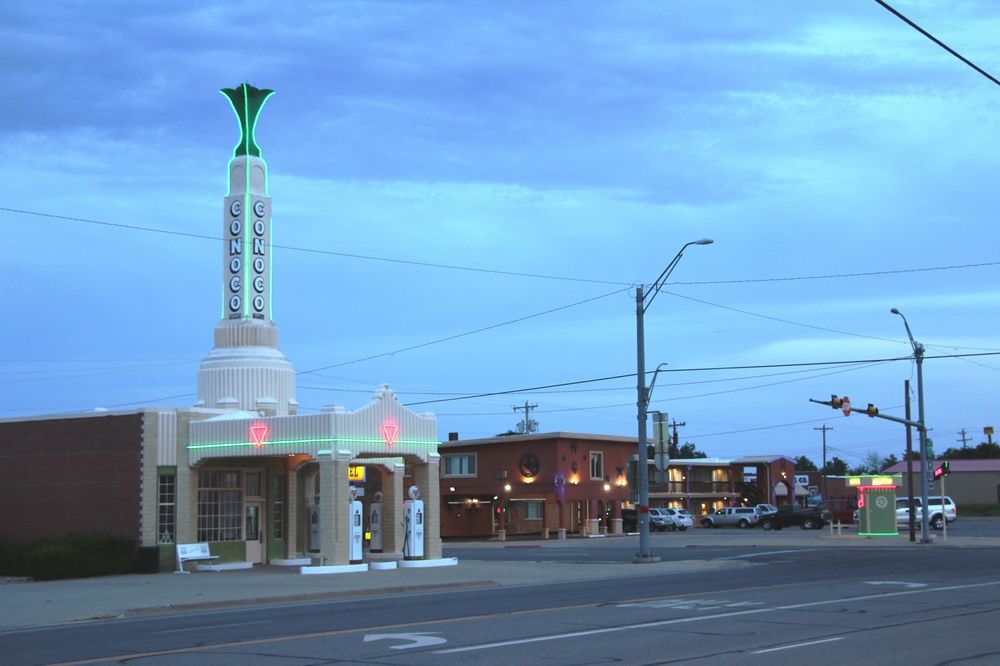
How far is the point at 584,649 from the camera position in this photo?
14.6 m

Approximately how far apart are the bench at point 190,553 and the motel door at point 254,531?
8.88 ft

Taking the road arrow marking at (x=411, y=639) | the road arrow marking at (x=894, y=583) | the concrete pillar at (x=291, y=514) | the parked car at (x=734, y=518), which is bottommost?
the parked car at (x=734, y=518)

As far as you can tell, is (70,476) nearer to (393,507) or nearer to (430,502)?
(393,507)

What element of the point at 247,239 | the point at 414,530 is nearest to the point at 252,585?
the point at 414,530

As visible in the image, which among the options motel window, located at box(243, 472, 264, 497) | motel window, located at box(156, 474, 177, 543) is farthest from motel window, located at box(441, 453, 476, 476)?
motel window, located at box(156, 474, 177, 543)

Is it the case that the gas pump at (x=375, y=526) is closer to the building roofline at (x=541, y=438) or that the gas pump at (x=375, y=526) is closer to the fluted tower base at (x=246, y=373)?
the fluted tower base at (x=246, y=373)

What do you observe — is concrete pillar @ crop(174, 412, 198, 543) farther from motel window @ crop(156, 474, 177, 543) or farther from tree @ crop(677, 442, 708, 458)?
tree @ crop(677, 442, 708, 458)

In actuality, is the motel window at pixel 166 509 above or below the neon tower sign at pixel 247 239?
below

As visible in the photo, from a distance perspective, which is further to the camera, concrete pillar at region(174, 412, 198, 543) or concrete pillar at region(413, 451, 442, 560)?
concrete pillar at region(413, 451, 442, 560)

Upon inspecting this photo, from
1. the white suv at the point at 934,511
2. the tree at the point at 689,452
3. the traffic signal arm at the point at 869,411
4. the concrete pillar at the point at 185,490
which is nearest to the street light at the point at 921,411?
the traffic signal arm at the point at 869,411

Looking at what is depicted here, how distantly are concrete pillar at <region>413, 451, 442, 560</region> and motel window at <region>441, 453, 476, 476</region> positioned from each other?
33.1m

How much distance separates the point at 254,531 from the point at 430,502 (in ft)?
19.4

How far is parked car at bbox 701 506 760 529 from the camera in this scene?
259ft

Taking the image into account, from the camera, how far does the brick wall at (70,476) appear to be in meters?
35.9
